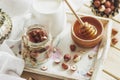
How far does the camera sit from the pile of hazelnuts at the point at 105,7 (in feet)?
2.85

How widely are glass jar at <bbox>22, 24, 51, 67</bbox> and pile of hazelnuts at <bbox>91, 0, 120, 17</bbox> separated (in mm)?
209

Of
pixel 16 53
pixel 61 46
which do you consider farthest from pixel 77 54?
pixel 16 53

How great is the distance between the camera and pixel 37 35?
2.33 ft

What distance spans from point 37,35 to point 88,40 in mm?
128

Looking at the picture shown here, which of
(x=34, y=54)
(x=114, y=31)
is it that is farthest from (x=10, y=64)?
(x=114, y=31)

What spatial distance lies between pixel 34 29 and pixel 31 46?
5 cm

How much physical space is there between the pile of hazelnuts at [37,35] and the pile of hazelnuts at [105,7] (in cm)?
21

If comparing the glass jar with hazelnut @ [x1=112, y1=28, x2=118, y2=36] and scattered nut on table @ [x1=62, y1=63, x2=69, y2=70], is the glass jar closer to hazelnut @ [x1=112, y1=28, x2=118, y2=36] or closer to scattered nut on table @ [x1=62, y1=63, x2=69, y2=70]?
scattered nut on table @ [x1=62, y1=63, x2=69, y2=70]

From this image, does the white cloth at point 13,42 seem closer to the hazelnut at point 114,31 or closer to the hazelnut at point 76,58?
the hazelnut at point 76,58

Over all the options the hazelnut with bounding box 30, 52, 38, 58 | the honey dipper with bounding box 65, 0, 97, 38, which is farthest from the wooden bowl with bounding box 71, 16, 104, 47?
the hazelnut with bounding box 30, 52, 38, 58

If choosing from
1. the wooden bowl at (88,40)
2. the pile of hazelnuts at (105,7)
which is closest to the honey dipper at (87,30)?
the wooden bowl at (88,40)

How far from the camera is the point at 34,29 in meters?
0.73

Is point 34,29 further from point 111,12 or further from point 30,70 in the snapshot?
point 111,12

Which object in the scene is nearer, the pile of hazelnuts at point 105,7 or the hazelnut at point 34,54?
the hazelnut at point 34,54
